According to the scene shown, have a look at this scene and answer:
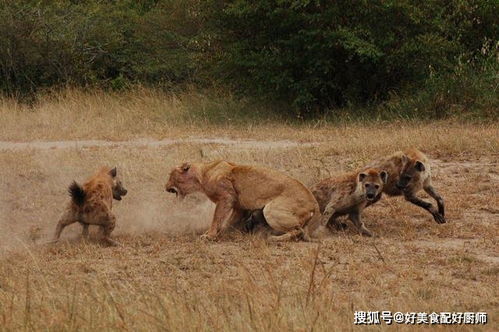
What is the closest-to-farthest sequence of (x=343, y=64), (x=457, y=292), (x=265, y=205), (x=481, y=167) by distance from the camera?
(x=457, y=292) < (x=265, y=205) < (x=481, y=167) < (x=343, y=64)

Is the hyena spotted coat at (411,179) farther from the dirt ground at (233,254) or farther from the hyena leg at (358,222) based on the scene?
the hyena leg at (358,222)

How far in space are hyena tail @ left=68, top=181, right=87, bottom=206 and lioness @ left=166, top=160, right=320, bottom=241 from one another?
3.32 feet

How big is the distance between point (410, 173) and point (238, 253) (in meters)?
2.44

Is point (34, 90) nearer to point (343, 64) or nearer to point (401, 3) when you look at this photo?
point (343, 64)

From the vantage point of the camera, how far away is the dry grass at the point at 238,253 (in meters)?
5.79

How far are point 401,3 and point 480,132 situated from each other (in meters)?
4.31

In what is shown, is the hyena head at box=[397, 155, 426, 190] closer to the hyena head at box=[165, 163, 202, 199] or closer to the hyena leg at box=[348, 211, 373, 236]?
the hyena leg at box=[348, 211, 373, 236]

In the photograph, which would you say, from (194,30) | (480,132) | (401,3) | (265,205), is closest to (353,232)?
(265,205)

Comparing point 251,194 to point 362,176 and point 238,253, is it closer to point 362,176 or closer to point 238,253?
point 238,253

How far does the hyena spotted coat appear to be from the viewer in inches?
377

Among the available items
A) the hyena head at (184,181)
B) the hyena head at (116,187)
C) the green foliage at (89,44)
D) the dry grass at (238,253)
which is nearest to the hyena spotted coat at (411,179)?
the dry grass at (238,253)

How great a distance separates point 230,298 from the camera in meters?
6.40

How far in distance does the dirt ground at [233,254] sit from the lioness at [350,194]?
0.21 metres

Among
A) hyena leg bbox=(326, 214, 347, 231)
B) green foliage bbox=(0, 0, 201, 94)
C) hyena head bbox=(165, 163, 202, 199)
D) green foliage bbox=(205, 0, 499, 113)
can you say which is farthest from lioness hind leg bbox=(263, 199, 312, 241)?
green foliage bbox=(0, 0, 201, 94)
